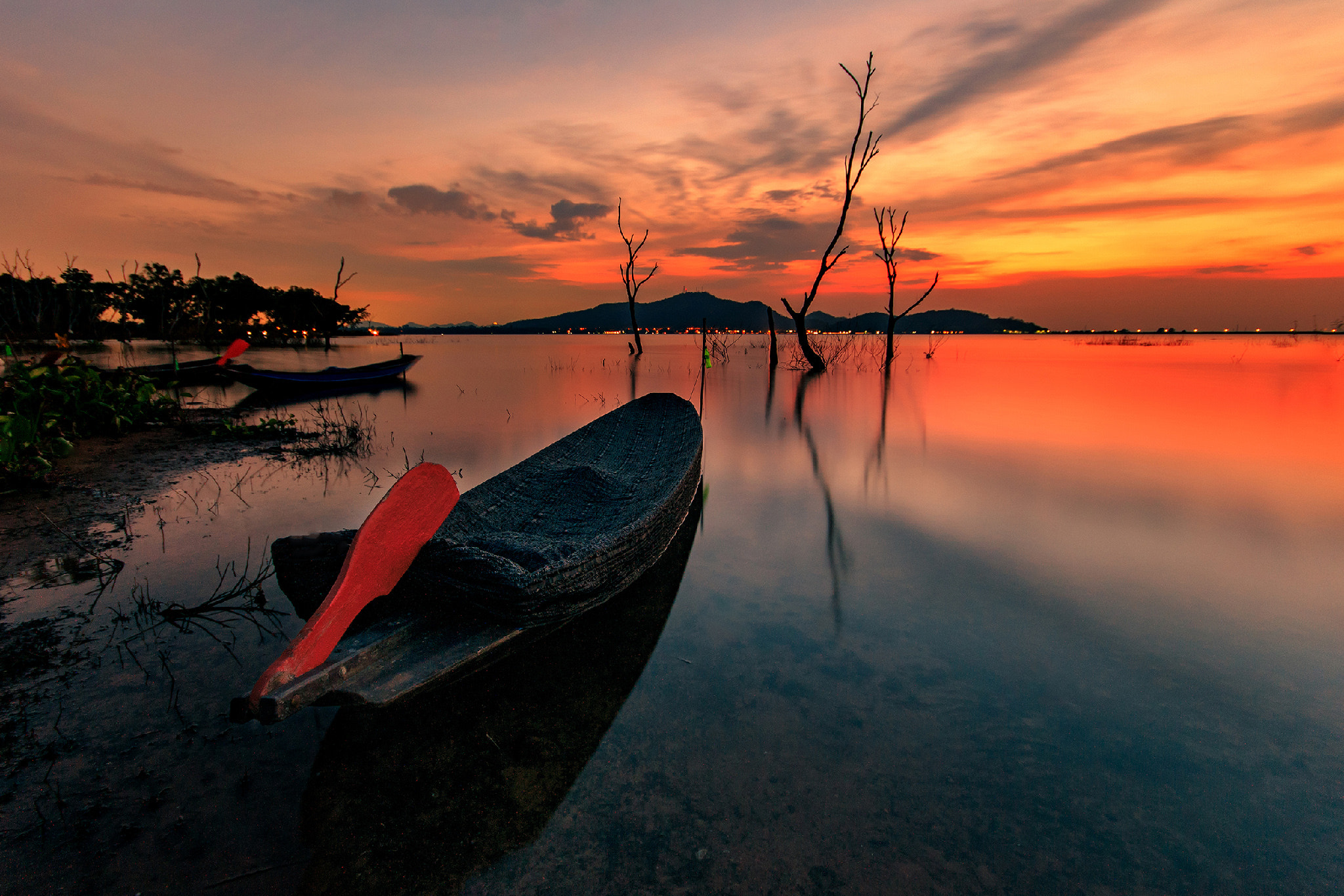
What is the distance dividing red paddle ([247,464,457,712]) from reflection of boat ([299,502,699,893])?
0.51 m

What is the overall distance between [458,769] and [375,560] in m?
1.06

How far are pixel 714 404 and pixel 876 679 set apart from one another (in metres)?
13.3

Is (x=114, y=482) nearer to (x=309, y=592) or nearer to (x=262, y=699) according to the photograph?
(x=309, y=592)

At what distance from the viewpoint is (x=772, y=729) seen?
292cm

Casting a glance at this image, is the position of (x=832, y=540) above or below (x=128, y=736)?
below

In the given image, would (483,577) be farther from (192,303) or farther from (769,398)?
(192,303)

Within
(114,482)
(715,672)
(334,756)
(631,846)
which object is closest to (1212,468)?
(715,672)

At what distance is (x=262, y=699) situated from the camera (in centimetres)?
189

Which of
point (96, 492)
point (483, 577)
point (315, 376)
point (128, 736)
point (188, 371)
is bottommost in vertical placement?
point (128, 736)

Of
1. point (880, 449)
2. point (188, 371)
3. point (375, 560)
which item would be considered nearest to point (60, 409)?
point (188, 371)

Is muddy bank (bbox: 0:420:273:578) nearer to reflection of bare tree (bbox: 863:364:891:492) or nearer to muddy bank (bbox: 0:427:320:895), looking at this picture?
muddy bank (bbox: 0:427:320:895)

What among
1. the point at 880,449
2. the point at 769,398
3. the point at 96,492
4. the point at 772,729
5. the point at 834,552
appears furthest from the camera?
the point at 769,398

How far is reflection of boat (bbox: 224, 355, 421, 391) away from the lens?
13633 millimetres

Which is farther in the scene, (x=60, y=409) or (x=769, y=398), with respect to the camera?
(x=769, y=398)
